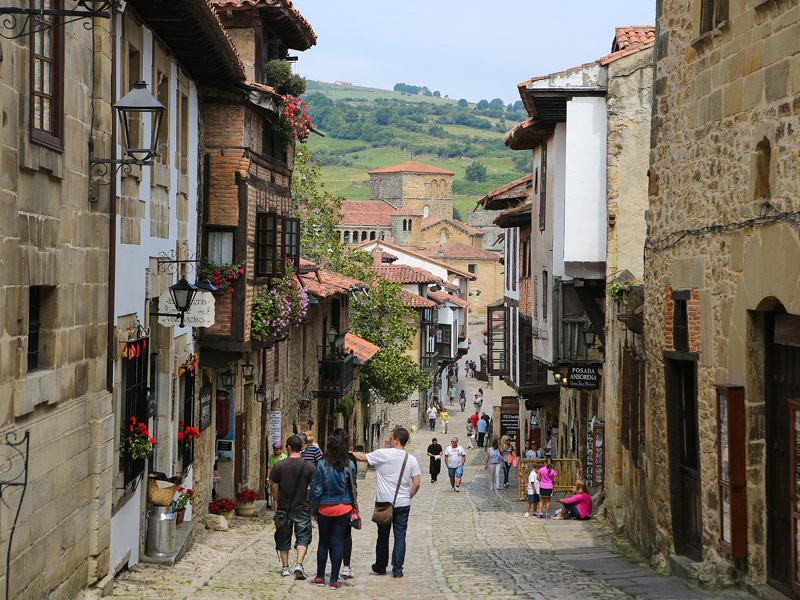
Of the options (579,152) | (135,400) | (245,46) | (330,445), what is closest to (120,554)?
(135,400)

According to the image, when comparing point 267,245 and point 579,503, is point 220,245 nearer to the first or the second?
point 267,245

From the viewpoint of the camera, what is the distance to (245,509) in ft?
61.8

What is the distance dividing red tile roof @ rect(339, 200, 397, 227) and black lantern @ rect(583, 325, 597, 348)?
373 ft

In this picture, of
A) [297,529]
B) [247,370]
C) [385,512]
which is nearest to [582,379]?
[247,370]

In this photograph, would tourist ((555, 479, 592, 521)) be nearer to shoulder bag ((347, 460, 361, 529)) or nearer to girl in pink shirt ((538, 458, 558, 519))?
girl in pink shirt ((538, 458, 558, 519))

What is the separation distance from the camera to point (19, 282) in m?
7.76

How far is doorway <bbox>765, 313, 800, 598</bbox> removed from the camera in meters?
8.65

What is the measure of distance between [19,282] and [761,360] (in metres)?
6.14

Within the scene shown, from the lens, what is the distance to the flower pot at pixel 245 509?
18.8 metres

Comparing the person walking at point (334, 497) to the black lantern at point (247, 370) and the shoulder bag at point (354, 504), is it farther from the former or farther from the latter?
the black lantern at point (247, 370)

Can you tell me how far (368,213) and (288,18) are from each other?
389 feet

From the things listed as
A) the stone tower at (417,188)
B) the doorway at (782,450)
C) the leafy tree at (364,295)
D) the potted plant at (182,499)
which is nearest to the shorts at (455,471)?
the leafy tree at (364,295)

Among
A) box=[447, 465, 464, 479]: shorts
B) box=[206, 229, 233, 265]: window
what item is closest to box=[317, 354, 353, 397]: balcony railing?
box=[447, 465, 464, 479]: shorts

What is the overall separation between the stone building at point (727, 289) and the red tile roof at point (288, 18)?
26.7ft
